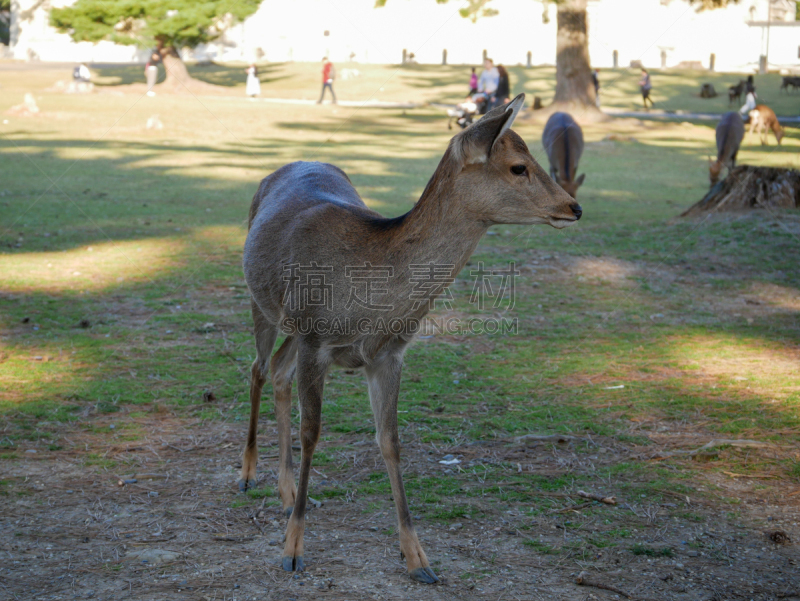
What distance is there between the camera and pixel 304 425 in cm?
377

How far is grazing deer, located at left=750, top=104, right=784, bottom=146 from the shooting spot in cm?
2384

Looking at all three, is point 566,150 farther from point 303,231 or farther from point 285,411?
point 303,231

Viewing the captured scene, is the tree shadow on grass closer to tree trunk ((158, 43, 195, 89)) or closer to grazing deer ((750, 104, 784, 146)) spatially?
tree trunk ((158, 43, 195, 89))

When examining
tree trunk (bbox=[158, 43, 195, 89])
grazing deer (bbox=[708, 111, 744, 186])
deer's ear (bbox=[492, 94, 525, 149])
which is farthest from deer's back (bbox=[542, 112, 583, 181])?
tree trunk (bbox=[158, 43, 195, 89])

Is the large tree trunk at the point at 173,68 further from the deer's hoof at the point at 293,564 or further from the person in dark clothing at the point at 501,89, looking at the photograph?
the deer's hoof at the point at 293,564

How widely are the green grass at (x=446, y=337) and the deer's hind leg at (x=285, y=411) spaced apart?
23 centimetres

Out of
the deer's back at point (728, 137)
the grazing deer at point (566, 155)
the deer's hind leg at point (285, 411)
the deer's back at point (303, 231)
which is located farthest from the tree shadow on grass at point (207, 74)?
the deer's hind leg at point (285, 411)

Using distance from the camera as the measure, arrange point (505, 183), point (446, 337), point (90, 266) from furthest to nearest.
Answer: point (90, 266) < point (446, 337) < point (505, 183)

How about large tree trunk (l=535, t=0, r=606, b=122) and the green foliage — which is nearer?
large tree trunk (l=535, t=0, r=606, b=122)

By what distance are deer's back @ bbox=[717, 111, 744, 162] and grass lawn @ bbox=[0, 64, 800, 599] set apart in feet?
7.44

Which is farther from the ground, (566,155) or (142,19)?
(142,19)

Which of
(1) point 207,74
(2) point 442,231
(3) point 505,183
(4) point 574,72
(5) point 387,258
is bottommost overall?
(5) point 387,258

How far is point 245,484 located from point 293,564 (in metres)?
0.92

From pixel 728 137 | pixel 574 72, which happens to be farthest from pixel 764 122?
pixel 728 137
